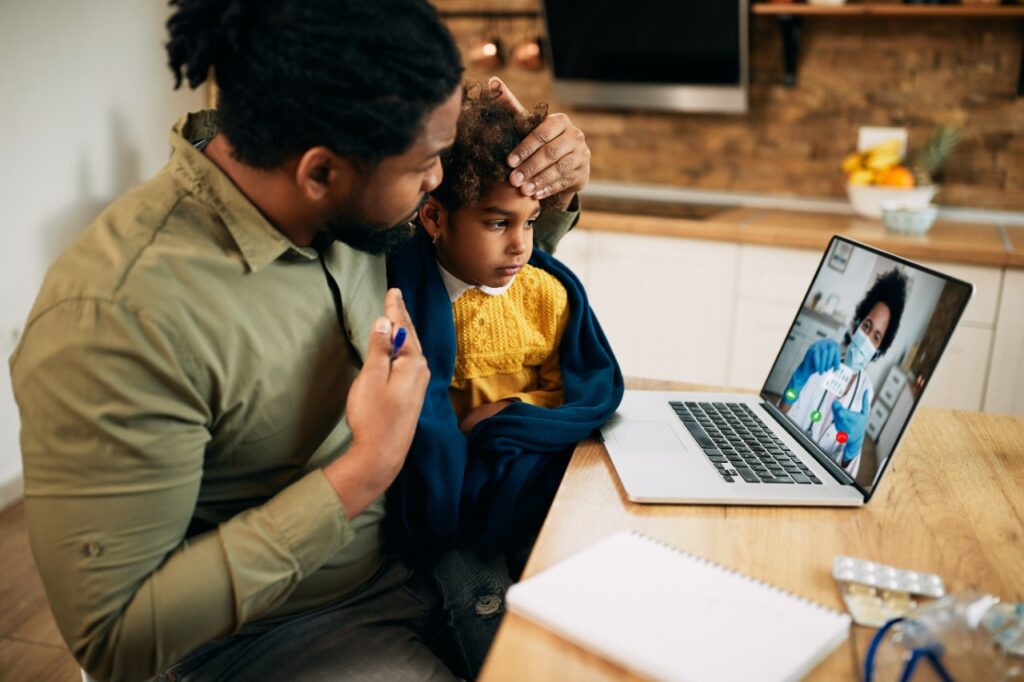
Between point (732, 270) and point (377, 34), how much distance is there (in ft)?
7.39

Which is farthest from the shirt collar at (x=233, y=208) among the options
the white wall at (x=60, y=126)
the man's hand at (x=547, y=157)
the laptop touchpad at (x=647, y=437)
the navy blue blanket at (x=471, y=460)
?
the white wall at (x=60, y=126)

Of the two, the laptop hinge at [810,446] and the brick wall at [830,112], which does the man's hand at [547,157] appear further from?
the brick wall at [830,112]

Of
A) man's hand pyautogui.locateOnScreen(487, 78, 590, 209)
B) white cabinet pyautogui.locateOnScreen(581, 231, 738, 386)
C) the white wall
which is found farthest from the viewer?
white cabinet pyautogui.locateOnScreen(581, 231, 738, 386)

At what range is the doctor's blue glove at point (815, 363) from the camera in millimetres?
1259

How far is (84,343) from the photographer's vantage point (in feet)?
2.81

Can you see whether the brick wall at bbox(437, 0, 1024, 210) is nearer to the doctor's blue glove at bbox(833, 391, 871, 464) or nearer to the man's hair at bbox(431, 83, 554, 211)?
the man's hair at bbox(431, 83, 554, 211)

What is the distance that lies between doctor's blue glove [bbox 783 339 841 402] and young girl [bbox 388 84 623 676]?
0.27m

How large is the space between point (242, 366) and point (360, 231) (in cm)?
21

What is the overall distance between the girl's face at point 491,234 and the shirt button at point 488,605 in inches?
19.5

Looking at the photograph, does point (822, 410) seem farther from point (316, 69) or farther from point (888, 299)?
point (316, 69)

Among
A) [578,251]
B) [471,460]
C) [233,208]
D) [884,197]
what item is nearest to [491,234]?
[471,460]

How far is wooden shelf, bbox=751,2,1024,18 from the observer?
2.89 meters

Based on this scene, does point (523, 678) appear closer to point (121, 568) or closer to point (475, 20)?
point (121, 568)

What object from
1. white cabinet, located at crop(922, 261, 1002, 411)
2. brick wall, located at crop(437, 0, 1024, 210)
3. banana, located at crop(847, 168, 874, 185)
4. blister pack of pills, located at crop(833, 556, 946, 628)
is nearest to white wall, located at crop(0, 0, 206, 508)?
brick wall, located at crop(437, 0, 1024, 210)
